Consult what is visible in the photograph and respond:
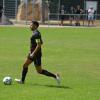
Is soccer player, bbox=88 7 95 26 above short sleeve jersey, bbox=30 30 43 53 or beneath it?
beneath

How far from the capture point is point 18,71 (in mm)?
18031

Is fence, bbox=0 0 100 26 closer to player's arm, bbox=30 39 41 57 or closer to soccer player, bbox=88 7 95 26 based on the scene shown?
soccer player, bbox=88 7 95 26

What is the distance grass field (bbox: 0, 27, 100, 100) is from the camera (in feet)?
43.8

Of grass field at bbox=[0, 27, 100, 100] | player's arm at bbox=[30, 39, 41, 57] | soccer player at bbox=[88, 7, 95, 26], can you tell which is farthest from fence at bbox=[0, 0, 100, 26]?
player's arm at bbox=[30, 39, 41, 57]

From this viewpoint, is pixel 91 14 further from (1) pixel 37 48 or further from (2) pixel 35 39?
(1) pixel 37 48

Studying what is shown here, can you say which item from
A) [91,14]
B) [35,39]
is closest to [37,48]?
[35,39]

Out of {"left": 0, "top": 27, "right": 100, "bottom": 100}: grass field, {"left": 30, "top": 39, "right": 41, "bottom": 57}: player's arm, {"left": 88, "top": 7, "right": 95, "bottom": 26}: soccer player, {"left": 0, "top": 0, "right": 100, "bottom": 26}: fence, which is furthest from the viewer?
{"left": 0, "top": 0, "right": 100, "bottom": 26}: fence

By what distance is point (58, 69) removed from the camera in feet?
61.8

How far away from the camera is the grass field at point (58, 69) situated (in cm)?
1336

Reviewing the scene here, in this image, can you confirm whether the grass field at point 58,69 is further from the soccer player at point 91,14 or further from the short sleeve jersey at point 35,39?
the soccer player at point 91,14

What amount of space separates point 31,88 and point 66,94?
1258 mm

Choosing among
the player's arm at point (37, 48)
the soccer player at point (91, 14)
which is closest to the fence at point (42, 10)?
the soccer player at point (91, 14)

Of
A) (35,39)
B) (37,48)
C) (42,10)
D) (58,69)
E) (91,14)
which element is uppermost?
(35,39)

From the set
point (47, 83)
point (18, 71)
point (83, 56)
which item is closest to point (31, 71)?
point (18, 71)
